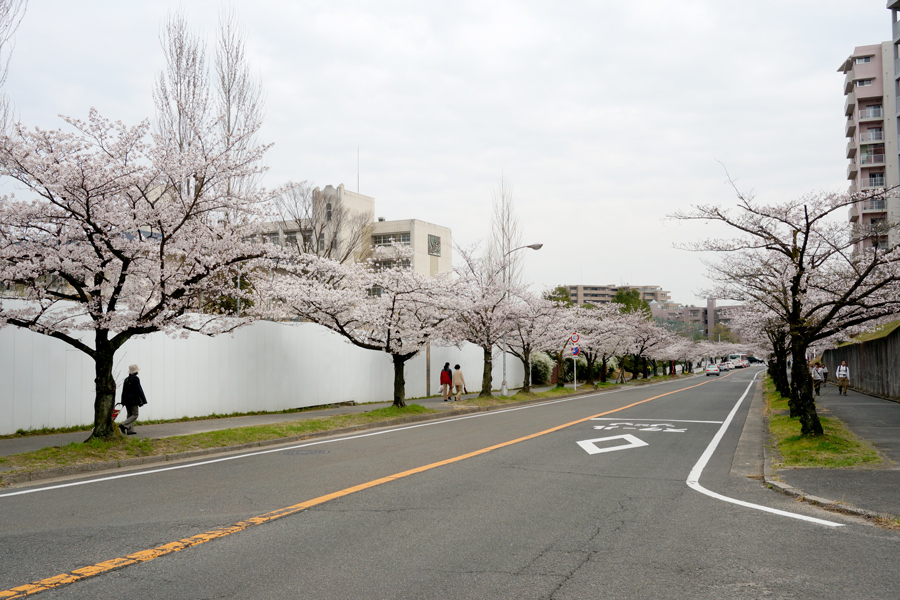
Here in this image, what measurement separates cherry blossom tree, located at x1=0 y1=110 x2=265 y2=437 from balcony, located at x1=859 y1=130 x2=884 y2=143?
66249 millimetres

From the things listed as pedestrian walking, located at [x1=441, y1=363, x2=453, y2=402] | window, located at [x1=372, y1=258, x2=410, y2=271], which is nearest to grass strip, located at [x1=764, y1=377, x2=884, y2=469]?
window, located at [x1=372, y1=258, x2=410, y2=271]

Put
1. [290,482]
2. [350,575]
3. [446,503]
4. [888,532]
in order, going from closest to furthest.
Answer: [350,575]
[888,532]
[446,503]
[290,482]

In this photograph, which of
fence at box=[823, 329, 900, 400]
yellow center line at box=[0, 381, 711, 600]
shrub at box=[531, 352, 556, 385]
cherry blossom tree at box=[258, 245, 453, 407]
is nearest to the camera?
yellow center line at box=[0, 381, 711, 600]

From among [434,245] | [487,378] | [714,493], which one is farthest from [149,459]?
[434,245]

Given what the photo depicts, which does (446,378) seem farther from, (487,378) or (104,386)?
(104,386)

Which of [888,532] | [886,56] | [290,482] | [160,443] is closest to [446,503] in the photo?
[290,482]

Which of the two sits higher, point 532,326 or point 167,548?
point 532,326

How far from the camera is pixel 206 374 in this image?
59.2ft

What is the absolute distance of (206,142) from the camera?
11.8 m

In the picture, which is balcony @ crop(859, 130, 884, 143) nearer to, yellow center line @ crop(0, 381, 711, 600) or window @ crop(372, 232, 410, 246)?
window @ crop(372, 232, 410, 246)

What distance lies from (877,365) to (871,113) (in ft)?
141

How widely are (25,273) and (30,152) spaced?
1964 mm

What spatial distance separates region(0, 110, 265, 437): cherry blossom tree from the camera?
33.4 feet

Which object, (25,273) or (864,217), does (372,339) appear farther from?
(864,217)
